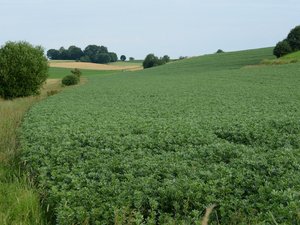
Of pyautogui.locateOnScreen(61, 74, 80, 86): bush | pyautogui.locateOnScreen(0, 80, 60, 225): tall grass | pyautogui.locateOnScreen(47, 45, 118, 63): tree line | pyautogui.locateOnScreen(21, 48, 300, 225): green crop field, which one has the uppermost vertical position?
pyautogui.locateOnScreen(47, 45, 118, 63): tree line

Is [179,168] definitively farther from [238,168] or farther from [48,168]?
[48,168]

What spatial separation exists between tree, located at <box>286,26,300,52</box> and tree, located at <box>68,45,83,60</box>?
8321 centimetres

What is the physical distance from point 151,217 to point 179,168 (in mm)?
1507

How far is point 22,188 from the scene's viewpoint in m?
7.00

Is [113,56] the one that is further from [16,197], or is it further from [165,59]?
[16,197]

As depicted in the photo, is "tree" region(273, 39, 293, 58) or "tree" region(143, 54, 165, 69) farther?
"tree" region(143, 54, 165, 69)

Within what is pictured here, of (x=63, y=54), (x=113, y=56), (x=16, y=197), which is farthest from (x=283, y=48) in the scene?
(x=63, y=54)

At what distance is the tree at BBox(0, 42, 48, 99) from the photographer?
35.4m

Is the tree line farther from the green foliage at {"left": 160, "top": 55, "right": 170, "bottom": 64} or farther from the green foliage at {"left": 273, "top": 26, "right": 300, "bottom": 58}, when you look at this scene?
the green foliage at {"left": 273, "top": 26, "right": 300, "bottom": 58}

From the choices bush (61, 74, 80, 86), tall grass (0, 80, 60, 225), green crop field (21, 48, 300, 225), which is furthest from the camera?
bush (61, 74, 80, 86)

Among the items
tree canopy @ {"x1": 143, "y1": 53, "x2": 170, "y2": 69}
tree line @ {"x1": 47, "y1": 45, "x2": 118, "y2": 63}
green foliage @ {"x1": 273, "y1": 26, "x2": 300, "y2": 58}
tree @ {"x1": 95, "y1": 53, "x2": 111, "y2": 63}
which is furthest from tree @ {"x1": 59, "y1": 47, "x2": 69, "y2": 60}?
green foliage @ {"x1": 273, "y1": 26, "x2": 300, "y2": 58}

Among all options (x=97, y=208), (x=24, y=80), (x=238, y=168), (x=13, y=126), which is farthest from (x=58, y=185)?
(x=24, y=80)

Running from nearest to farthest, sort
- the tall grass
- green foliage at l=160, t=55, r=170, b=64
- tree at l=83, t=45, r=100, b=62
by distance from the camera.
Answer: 1. the tall grass
2. green foliage at l=160, t=55, r=170, b=64
3. tree at l=83, t=45, r=100, b=62

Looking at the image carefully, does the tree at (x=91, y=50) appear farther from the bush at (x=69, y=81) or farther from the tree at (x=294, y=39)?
the bush at (x=69, y=81)
